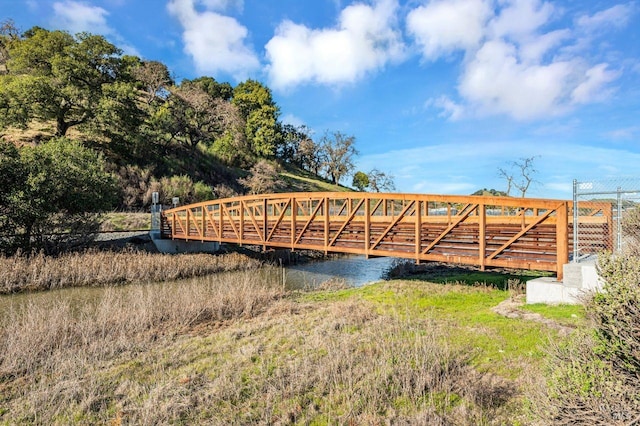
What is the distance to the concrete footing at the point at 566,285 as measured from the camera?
7.06 meters

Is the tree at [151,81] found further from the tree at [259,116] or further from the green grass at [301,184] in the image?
the green grass at [301,184]

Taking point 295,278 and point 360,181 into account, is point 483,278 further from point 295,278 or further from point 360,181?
point 360,181

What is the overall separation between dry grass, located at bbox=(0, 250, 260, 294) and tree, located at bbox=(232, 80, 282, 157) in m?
37.2

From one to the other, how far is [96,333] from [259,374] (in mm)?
4023

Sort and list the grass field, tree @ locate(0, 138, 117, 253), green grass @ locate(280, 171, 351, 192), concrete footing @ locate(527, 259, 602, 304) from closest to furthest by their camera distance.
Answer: the grass field
concrete footing @ locate(527, 259, 602, 304)
tree @ locate(0, 138, 117, 253)
green grass @ locate(280, 171, 351, 192)

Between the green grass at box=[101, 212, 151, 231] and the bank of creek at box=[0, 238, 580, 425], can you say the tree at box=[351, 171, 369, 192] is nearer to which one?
Answer: the green grass at box=[101, 212, 151, 231]

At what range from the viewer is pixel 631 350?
250cm

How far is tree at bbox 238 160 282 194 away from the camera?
39781mm

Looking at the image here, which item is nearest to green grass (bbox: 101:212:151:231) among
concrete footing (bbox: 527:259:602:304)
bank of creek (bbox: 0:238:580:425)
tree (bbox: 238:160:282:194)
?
bank of creek (bbox: 0:238:580:425)

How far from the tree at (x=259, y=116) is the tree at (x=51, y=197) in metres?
35.1

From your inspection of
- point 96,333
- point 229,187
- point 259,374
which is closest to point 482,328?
point 259,374

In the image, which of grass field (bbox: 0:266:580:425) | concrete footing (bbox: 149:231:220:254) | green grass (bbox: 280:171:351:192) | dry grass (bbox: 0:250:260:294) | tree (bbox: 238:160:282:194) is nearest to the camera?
grass field (bbox: 0:266:580:425)

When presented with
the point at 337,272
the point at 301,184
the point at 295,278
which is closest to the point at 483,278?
the point at 337,272

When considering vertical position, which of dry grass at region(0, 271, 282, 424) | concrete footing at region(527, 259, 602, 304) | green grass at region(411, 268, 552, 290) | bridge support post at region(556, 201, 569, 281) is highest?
bridge support post at region(556, 201, 569, 281)
